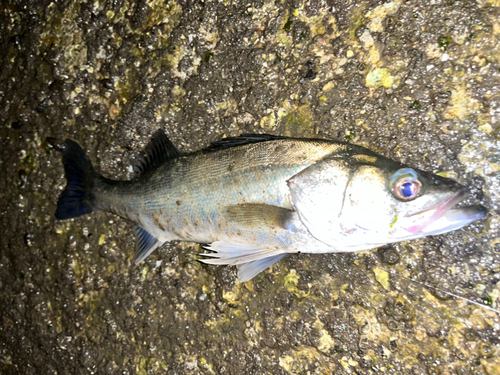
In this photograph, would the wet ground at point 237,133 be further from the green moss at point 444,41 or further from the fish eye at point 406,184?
the fish eye at point 406,184

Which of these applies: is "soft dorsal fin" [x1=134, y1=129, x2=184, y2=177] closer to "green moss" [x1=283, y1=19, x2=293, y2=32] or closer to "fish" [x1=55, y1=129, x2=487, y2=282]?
"fish" [x1=55, y1=129, x2=487, y2=282]

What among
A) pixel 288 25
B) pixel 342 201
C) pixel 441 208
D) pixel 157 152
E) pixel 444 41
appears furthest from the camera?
pixel 157 152

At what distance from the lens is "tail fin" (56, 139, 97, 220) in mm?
2900

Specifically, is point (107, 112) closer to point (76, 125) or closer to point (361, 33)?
point (76, 125)

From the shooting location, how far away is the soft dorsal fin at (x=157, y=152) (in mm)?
2673

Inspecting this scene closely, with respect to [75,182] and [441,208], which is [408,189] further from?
[75,182]

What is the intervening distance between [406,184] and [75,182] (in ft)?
8.82

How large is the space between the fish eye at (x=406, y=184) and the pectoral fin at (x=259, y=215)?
0.64m

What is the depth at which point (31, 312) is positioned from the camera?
10.7 ft

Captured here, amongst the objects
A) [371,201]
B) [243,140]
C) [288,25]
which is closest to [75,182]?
[243,140]

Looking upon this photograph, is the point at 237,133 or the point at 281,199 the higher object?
the point at 237,133

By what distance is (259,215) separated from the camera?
2.16m

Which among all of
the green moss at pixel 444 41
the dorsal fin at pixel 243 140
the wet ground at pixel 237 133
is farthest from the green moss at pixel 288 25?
the green moss at pixel 444 41

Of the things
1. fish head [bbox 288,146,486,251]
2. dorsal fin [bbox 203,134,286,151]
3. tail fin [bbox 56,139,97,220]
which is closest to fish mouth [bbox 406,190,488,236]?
fish head [bbox 288,146,486,251]
